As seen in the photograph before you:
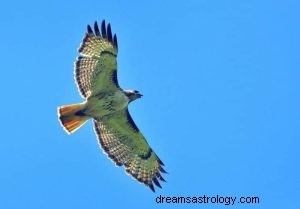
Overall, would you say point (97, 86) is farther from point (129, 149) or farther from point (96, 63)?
point (129, 149)

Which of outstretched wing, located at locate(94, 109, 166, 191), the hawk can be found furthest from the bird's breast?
outstretched wing, located at locate(94, 109, 166, 191)

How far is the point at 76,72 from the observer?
66.6 feet

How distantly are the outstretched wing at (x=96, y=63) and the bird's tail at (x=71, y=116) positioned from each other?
36 centimetres

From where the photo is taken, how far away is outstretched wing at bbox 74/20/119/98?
20.1 meters

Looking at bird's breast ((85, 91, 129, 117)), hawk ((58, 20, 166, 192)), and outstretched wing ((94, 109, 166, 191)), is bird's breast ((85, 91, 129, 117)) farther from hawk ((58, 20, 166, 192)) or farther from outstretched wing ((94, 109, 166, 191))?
outstretched wing ((94, 109, 166, 191))

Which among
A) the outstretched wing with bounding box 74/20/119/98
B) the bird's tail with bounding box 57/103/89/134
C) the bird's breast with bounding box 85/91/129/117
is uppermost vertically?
the outstretched wing with bounding box 74/20/119/98

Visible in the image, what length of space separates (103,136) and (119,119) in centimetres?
56

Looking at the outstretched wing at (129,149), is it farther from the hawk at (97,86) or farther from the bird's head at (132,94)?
the bird's head at (132,94)

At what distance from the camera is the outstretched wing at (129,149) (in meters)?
21.1

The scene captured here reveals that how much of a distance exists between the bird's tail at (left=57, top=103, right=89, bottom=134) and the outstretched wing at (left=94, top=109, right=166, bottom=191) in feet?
2.87

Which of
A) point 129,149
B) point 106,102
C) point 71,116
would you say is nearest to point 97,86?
point 106,102

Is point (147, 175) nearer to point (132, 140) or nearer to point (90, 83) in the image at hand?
point (132, 140)

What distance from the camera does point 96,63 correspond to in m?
20.2

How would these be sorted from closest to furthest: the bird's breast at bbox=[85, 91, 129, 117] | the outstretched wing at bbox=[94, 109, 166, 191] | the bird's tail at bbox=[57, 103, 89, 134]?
the bird's tail at bbox=[57, 103, 89, 134], the bird's breast at bbox=[85, 91, 129, 117], the outstretched wing at bbox=[94, 109, 166, 191]
